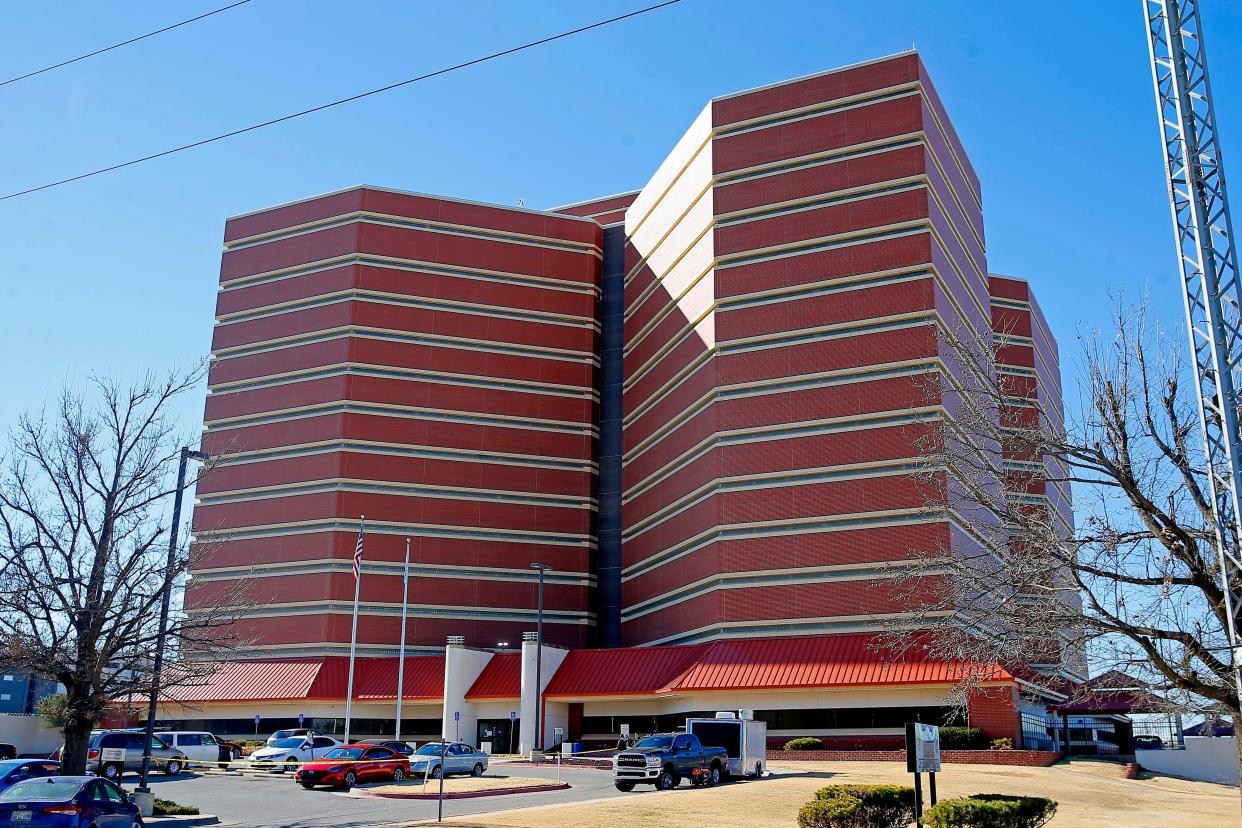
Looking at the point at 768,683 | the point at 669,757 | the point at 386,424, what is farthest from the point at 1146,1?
the point at 386,424

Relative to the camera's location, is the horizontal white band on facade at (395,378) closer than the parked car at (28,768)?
No

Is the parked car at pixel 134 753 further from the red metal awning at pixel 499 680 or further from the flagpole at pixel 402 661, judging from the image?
the red metal awning at pixel 499 680

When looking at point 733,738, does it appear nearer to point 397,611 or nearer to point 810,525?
Result: point 810,525

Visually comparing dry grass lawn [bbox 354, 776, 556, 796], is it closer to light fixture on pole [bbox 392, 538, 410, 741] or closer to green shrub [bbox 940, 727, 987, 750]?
green shrub [bbox 940, 727, 987, 750]

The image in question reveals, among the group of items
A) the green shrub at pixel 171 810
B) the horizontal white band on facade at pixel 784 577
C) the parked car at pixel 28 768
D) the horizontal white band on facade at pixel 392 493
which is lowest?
the green shrub at pixel 171 810

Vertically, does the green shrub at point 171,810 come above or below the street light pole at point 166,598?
below

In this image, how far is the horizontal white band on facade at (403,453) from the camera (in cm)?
7106

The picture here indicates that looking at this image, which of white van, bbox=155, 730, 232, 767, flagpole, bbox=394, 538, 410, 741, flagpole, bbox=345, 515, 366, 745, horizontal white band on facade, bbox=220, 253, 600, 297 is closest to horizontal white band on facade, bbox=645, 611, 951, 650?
flagpole, bbox=394, 538, 410, 741

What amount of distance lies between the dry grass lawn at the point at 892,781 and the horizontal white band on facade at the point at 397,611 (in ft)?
95.3

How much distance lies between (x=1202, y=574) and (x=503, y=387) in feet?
194

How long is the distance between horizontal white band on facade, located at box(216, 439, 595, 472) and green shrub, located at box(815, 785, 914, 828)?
169ft

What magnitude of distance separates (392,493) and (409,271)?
15051mm

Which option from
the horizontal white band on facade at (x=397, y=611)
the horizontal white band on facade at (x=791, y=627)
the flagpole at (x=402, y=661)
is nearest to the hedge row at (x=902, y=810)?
the horizontal white band on facade at (x=791, y=627)

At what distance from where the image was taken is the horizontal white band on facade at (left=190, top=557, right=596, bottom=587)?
68.6m
